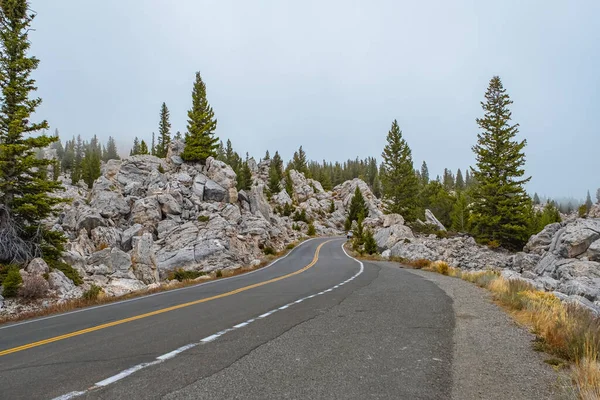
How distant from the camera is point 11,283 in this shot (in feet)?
50.0

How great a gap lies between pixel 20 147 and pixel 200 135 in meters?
33.6

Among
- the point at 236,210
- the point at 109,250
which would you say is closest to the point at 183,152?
the point at 236,210

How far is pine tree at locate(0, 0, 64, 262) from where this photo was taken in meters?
18.0

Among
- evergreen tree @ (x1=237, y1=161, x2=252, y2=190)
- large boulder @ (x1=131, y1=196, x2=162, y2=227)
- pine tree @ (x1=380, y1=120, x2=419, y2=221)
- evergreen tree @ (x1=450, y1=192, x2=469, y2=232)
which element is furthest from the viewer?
evergreen tree @ (x1=237, y1=161, x2=252, y2=190)

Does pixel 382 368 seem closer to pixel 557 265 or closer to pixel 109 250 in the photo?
pixel 557 265

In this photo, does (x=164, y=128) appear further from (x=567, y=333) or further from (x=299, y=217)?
(x=567, y=333)

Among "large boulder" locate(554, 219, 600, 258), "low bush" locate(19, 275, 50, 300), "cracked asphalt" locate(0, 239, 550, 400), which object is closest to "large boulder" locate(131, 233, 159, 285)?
"low bush" locate(19, 275, 50, 300)

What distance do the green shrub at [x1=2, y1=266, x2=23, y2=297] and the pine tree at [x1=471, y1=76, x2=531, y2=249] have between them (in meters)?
37.9

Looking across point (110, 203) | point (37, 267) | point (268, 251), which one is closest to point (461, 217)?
point (268, 251)

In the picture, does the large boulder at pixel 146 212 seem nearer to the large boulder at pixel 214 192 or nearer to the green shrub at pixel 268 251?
the large boulder at pixel 214 192

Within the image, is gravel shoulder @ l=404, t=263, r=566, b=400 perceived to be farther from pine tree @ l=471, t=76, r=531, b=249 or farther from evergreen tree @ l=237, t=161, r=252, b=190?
evergreen tree @ l=237, t=161, r=252, b=190

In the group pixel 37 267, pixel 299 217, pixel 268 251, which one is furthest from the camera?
pixel 299 217

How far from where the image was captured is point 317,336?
22.4 feet

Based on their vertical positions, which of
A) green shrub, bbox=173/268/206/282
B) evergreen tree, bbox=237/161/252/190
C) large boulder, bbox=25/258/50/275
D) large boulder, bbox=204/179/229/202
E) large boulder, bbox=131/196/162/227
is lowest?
green shrub, bbox=173/268/206/282
